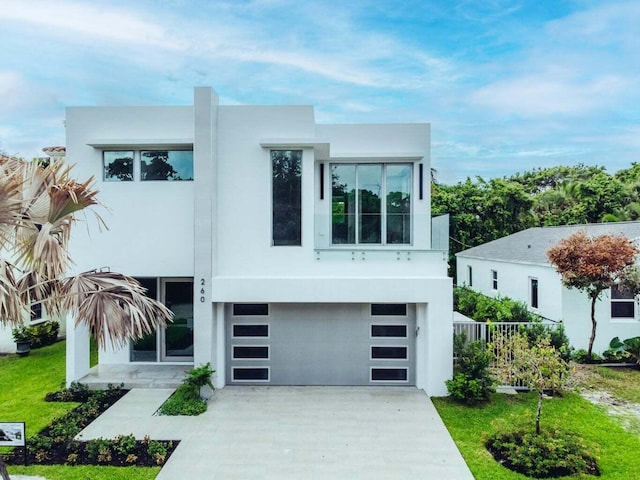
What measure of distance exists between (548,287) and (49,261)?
14.9 metres

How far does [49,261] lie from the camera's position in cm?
579

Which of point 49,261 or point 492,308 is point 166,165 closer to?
point 49,261

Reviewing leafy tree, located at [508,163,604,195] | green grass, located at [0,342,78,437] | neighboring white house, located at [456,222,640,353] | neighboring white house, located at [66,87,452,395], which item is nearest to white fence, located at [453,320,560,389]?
neighboring white house, located at [66,87,452,395]

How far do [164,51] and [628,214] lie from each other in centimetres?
2899

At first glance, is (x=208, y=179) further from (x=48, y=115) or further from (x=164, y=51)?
(x=48, y=115)

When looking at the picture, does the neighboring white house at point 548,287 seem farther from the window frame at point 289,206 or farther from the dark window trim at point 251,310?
the dark window trim at point 251,310

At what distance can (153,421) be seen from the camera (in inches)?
351

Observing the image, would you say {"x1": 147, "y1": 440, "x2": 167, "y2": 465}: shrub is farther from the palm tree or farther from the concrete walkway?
the palm tree

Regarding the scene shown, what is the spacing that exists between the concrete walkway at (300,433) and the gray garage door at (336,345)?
38cm

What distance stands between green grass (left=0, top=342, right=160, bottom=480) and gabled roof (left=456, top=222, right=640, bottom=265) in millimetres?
14460

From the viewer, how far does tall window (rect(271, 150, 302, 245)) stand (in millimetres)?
10766

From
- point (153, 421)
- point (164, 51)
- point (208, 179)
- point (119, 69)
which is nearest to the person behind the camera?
point (153, 421)

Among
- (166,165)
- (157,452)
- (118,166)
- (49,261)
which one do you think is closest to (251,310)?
(157,452)

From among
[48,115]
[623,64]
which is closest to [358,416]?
[623,64]
